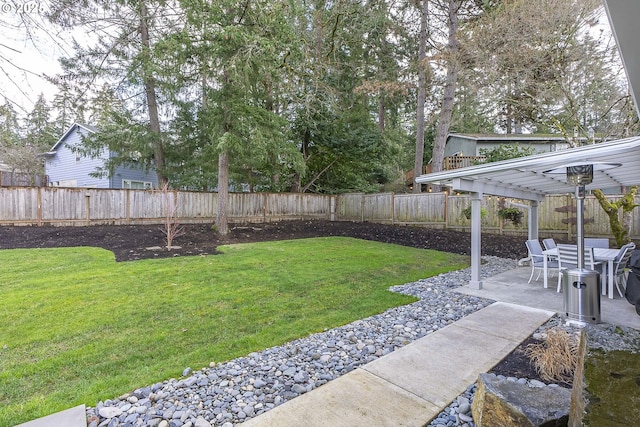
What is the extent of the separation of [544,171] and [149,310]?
18.8 ft

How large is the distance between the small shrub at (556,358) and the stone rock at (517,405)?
57 cm

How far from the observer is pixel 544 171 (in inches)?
171

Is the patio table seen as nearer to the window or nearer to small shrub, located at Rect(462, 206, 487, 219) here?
small shrub, located at Rect(462, 206, 487, 219)

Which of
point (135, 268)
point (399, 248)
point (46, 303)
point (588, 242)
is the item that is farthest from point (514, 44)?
point (46, 303)

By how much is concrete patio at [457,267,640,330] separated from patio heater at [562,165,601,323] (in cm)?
38

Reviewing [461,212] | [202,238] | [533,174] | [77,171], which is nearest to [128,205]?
[202,238]

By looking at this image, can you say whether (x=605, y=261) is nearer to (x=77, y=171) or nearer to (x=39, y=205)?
(x=39, y=205)

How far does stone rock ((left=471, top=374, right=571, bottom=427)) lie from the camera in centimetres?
181

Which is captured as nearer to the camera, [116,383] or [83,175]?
[116,383]

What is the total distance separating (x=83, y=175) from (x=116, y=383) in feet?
69.5

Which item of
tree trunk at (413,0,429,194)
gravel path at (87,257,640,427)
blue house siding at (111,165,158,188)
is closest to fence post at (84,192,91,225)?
blue house siding at (111,165,158,188)

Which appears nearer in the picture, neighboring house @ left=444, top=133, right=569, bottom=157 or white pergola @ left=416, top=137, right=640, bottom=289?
white pergola @ left=416, top=137, right=640, bottom=289

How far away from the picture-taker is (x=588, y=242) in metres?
6.69

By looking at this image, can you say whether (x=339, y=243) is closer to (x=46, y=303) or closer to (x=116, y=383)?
(x=46, y=303)
